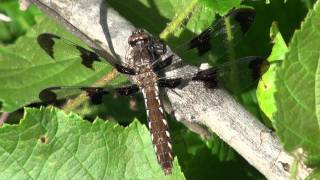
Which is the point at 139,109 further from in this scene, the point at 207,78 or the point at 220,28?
the point at 207,78

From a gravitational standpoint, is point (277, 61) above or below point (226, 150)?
above

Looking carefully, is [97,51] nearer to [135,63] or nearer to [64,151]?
[135,63]

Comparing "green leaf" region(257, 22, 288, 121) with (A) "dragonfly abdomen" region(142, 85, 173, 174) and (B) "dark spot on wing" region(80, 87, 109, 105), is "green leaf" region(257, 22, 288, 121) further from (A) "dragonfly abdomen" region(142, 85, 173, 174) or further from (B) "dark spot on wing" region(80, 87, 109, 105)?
(B) "dark spot on wing" region(80, 87, 109, 105)

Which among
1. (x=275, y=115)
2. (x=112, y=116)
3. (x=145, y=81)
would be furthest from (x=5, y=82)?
(x=275, y=115)

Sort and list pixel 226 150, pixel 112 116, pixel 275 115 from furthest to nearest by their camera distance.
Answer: pixel 112 116, pixel 226 150, pixel 275 115

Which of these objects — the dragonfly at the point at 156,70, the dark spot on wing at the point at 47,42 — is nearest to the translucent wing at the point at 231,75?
the dragonfly at the point at 156,70

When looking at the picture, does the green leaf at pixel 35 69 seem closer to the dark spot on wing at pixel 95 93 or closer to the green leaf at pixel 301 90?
the dark spot on wing at pixel 95 93
